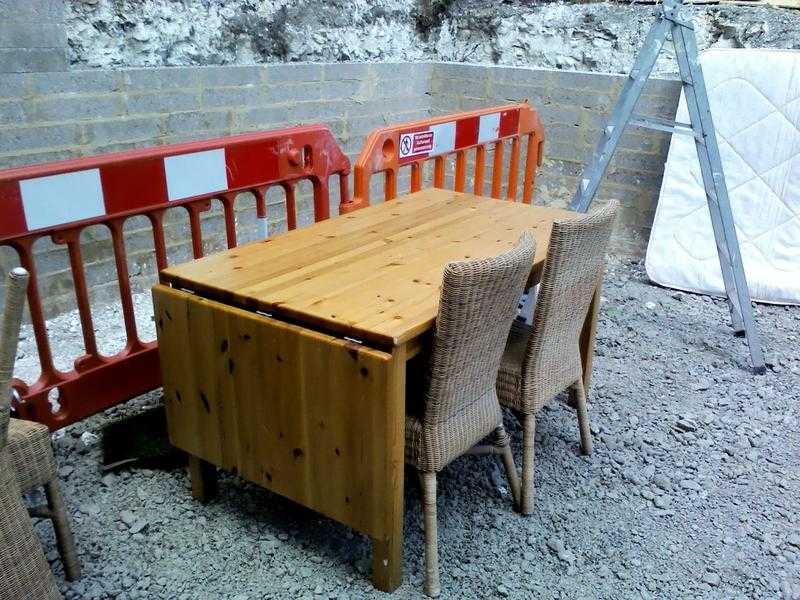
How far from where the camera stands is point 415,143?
11.1 ft

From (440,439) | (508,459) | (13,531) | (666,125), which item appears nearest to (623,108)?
(666,125)

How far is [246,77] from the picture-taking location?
14.6 ft

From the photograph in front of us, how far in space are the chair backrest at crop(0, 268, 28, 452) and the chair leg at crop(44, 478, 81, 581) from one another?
0.58 m

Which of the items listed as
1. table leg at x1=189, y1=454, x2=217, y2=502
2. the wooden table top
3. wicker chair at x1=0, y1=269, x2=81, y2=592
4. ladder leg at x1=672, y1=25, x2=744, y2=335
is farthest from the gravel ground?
the wooden table top

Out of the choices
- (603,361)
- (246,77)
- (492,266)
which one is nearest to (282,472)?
(492,266)

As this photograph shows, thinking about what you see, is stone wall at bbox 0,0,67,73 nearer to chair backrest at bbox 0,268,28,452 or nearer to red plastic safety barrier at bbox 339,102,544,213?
red plastic safety barrier at bbox 339,102,544,213

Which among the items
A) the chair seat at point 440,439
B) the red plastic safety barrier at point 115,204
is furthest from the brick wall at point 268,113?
the chair seat at point 440,439

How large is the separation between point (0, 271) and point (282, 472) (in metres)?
2.22

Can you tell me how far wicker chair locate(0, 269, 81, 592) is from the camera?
4.75 ft

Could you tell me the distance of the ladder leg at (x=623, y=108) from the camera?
133 inches

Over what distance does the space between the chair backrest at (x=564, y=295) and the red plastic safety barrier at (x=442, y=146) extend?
42.7 inches

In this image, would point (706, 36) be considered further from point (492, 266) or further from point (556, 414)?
point (492, 266)

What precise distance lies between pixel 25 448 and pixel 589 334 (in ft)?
7.18

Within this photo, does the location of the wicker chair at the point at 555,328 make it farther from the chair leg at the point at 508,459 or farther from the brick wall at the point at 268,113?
the brick wall at the point at 268,113
